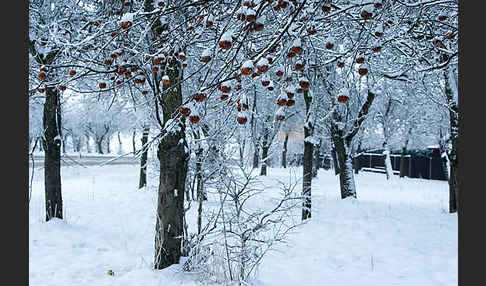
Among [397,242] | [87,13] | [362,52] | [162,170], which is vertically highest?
[87,13]

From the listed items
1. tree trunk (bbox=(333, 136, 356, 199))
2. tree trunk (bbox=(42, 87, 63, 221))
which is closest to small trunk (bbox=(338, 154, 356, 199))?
tree trunk (bbox=(333, 136, 356, 199))

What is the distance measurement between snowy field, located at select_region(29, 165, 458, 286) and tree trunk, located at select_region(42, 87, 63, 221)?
43 cm

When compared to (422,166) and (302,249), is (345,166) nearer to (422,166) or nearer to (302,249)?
(302,249)

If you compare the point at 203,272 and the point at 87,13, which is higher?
the point at 87,13

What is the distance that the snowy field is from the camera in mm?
4301

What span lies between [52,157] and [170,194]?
375 centimetres

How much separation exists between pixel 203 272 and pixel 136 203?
6405mm

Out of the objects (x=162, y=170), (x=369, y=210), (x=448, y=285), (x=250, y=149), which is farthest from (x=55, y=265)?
(x=369, y=210)

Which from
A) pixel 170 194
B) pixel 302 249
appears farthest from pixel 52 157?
pixel 302 249

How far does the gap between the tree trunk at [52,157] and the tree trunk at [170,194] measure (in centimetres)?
352

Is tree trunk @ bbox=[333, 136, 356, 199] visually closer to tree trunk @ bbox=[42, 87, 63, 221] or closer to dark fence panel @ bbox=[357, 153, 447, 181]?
tree trunk @ bbox=[42, 87, 63, 221]

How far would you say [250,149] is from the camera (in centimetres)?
445

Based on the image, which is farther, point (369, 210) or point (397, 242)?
point (369, 210)

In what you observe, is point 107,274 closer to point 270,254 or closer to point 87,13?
point 270,254
